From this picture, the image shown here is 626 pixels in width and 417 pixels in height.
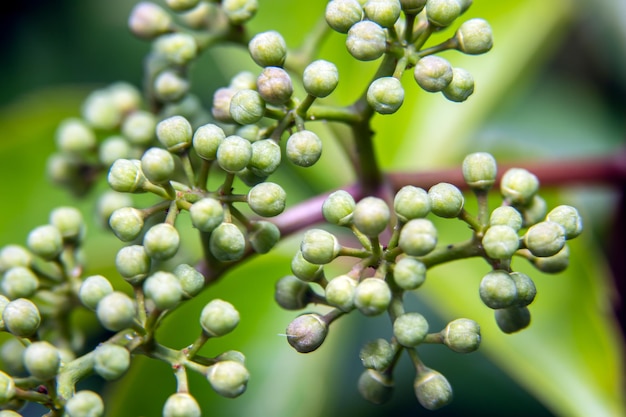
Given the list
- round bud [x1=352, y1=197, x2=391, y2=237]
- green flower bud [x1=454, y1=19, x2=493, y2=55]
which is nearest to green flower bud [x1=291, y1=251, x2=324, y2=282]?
round bud [x1=352, y1=197, x2=391, y2=237]

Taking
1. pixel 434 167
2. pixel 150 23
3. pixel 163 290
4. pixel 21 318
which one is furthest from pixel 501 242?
pixel 434 167

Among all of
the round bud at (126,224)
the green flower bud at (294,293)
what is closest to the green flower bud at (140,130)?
the round bud at (126,224)

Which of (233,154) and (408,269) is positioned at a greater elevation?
Result: (233,154)

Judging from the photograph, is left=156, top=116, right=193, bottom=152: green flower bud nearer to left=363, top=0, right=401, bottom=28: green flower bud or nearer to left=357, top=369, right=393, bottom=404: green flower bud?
left=363, top=0, right=401, bottom=28: green flower bud

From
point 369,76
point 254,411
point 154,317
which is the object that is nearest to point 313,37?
point 369,76

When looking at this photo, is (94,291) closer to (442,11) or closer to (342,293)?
(342,293)

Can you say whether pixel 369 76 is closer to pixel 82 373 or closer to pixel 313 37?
pixel 313 37
